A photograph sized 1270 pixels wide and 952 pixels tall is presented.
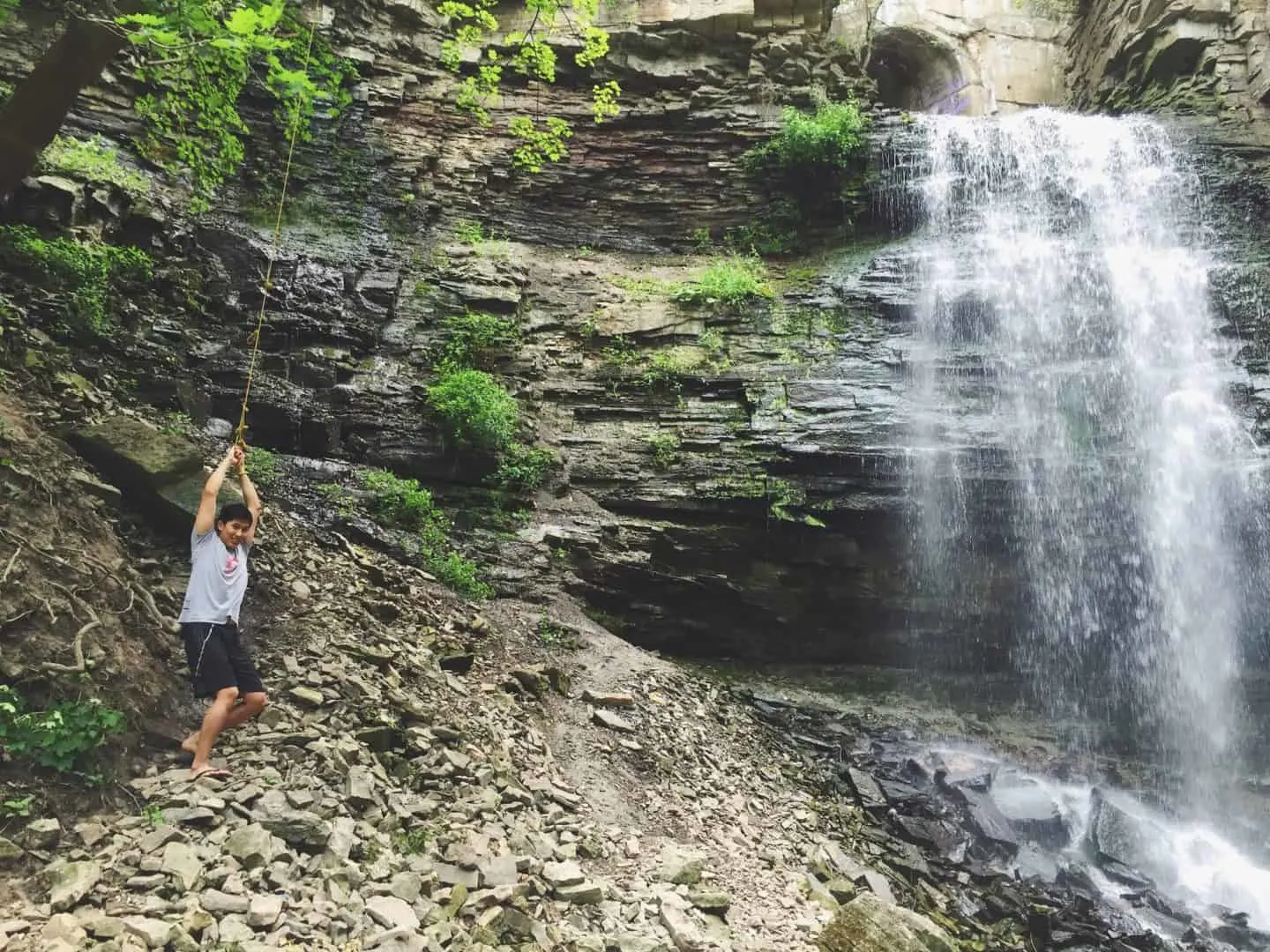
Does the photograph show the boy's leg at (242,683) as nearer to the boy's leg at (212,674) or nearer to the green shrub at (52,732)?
the boy's leg at (212,674)

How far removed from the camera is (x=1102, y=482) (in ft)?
36.9

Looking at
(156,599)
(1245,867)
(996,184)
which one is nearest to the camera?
(156,599)

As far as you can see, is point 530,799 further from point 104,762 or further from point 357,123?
point 357,123

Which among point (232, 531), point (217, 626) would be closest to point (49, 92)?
point (232, 531)

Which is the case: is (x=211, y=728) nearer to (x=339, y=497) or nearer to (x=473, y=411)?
(x=339, y=497)

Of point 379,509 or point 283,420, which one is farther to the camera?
point 283,420

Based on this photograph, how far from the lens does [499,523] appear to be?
989 cm

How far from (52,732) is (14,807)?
0.41 m

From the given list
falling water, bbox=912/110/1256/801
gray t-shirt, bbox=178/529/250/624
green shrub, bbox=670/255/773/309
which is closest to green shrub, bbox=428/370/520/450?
green shrub, bbox=670/255/773/309

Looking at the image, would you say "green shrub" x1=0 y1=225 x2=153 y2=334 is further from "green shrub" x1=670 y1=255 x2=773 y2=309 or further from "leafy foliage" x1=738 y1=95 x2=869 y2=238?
"leafy foliage" x1=738 y1=95 x2=869 y2=238

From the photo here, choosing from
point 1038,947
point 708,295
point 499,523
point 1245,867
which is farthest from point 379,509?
point 1245,867

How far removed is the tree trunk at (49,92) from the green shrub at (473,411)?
5.06 metres

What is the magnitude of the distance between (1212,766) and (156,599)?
42.2 ft

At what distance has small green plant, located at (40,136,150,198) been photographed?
9.16 meters
